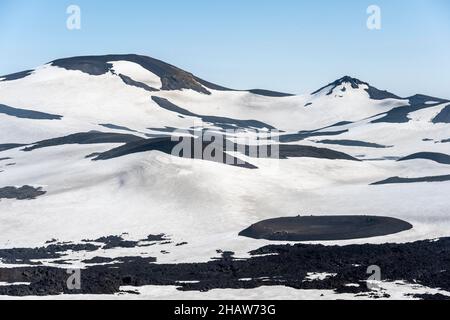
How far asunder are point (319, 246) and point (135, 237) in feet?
42.3

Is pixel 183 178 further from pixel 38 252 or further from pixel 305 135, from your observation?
pixel 305 135

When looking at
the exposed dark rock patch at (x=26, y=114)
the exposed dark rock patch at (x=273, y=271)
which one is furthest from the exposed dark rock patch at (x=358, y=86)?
the exposed dark rock patch at (x=273, y=271)

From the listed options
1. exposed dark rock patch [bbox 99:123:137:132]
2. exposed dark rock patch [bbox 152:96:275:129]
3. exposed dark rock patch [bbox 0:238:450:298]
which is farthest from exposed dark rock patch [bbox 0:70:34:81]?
exposed dark rock patch [bbox 0:238:450:298]

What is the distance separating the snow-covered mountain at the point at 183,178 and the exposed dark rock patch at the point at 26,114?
192mm

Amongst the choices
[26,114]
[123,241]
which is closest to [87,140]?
[26,114]

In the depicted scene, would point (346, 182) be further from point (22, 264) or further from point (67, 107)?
point (67, 107)

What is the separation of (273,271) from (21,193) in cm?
3161

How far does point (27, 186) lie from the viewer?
2562 inches

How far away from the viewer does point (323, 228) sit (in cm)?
4894

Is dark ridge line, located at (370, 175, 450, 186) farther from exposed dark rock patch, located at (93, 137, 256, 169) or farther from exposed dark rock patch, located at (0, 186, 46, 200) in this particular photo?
exposed dark rock patch, located at (0, 186, 46, 200)

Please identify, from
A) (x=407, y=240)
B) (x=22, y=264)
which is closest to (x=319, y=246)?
(x=407, y=240)

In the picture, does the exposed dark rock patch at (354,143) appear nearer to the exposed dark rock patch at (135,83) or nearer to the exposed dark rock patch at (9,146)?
the exposed dark rock patch at (135,83)

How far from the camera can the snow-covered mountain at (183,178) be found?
165 feet
